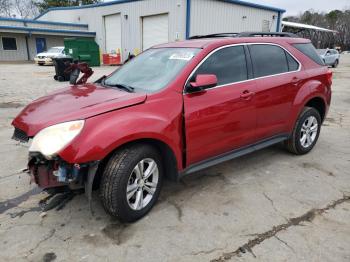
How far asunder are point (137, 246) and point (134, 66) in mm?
2265

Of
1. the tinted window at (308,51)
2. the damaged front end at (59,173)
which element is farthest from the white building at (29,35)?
the damaged front end at (59,173)

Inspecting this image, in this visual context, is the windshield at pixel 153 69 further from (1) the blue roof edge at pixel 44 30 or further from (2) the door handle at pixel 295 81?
(1) the blue roof edge at pixel 44 30

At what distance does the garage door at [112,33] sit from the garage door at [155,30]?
10.8 feet

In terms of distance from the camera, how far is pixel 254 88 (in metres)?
3.82

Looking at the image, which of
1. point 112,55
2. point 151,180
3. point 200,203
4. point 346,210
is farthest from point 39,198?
point 112,55

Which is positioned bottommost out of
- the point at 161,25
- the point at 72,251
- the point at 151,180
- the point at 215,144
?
the point at 72,251

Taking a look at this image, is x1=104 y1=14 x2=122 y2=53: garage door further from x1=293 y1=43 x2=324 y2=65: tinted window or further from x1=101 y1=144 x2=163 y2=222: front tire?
x1=101 y1=144 x2=163 y2=222: front tire

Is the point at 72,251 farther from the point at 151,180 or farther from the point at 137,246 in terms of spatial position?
the point at 151,180

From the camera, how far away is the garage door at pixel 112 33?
26.4m

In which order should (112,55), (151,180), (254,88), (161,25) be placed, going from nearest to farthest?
(151,180) → (254,88) → (161,25) → (112,55)

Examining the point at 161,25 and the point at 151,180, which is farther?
the point at 161,25

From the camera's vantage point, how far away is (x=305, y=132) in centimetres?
480

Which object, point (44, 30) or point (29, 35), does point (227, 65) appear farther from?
point (29, 35)

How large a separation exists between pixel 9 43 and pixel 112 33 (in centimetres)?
1080
